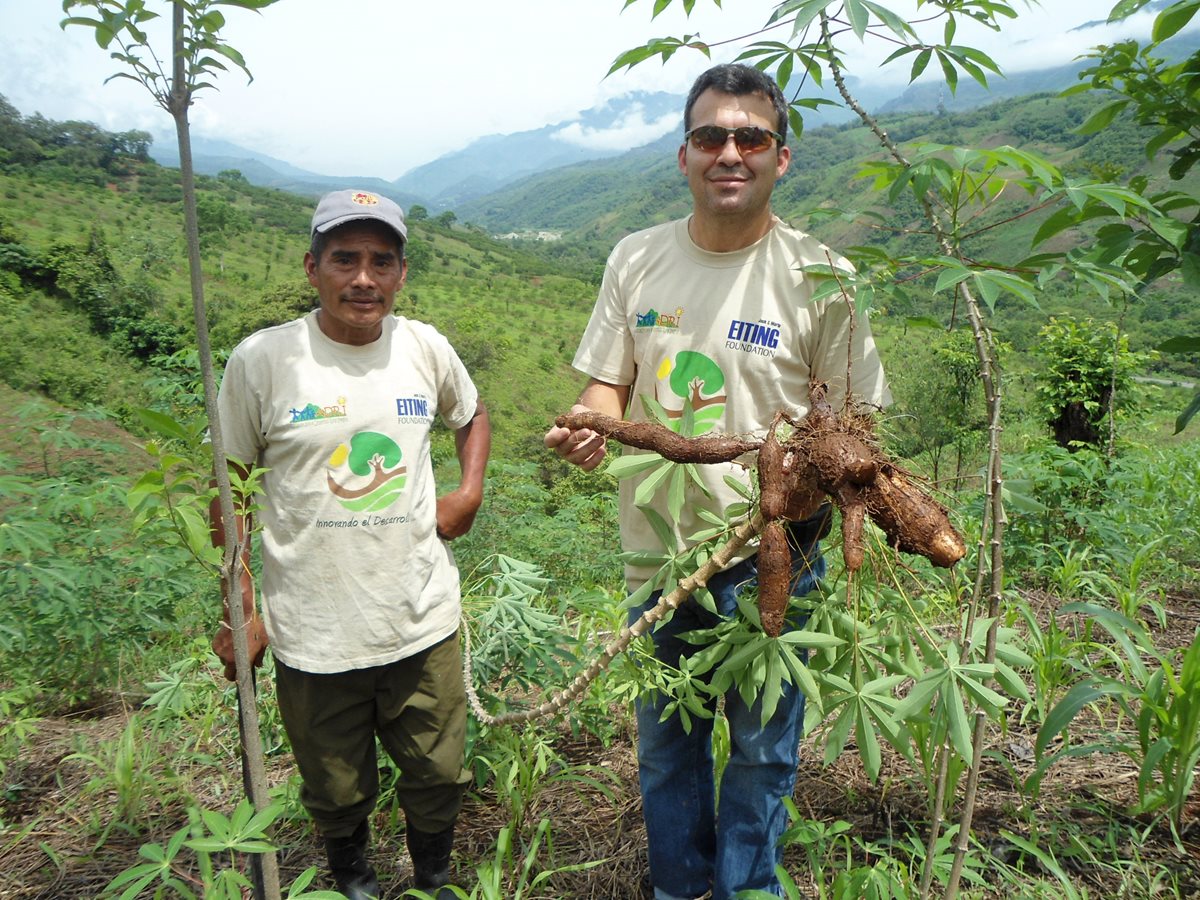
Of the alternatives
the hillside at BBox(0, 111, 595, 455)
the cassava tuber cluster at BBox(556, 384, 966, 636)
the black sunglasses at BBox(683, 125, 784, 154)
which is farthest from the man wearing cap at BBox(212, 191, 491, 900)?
the hillside at BBox(0, 111, 595, 455)

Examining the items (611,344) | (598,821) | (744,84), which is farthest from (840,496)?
(598,821)

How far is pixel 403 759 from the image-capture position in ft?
6.07

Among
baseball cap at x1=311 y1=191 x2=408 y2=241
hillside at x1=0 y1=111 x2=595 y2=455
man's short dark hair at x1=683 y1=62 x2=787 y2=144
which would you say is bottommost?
hillside at x1=0 y1=111 x2=595 y2=455

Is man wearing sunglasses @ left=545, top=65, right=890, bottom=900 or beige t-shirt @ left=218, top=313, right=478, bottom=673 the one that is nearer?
man wearing sunglasses @ left=545, top=65, right=890, bottom=900

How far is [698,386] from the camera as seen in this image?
1645 mm

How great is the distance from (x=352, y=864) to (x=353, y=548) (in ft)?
2.85

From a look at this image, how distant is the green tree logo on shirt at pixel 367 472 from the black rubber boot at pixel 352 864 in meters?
0.88

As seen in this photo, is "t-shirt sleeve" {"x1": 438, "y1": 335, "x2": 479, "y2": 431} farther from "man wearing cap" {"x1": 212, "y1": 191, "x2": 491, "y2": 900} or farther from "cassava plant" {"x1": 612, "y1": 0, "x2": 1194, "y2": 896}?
"cassava plant" {"x1": 612, "y1": 0, "x2": 1194, "y2": 896}

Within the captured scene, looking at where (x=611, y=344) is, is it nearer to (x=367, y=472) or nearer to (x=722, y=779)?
(x=367, y=472)

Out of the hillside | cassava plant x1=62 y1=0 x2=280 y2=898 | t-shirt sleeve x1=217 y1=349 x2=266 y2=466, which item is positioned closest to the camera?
cassava plant x1=62 y1=0 x2=280 y2=898

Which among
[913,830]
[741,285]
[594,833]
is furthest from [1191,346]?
[594,833]

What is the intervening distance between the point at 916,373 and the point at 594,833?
51.3ft

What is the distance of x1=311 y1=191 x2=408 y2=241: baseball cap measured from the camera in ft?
5.60

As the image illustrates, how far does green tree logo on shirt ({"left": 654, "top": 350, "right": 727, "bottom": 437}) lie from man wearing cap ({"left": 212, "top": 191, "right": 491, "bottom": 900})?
65 cm
